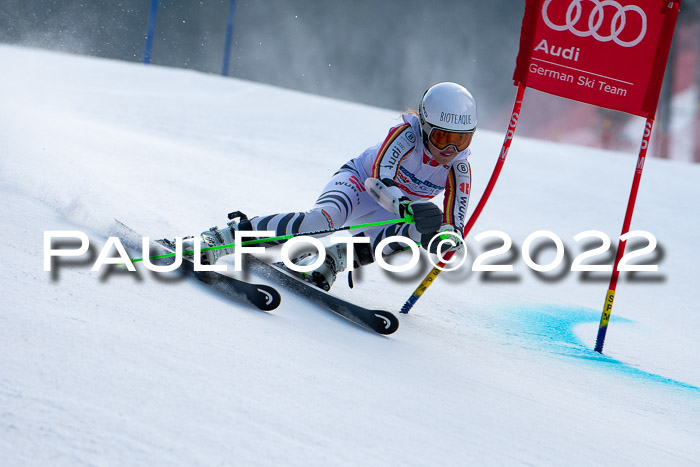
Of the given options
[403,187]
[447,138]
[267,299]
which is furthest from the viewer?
[403,187]

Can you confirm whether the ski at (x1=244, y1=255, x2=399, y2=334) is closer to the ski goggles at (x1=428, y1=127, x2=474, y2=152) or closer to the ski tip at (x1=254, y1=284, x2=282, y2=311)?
the ski tip at (x1=254, y1=284, x2=282, y2=311)

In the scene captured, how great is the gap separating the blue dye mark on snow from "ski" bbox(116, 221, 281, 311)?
5.16 ft

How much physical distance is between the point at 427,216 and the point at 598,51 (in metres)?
1.42

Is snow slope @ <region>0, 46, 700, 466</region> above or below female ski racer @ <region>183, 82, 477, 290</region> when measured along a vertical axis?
below

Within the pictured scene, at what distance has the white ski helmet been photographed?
326 centimetres

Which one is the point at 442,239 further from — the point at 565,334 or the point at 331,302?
the point at 565,334

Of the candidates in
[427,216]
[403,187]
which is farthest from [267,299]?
[403,187]

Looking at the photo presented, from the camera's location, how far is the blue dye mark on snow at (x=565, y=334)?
3414 mm

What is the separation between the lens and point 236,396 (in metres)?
1.65

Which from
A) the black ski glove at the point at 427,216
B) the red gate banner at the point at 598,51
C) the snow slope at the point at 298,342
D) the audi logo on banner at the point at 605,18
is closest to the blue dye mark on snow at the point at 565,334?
the snow slope at the point at 298,342

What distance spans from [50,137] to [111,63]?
19.7 ft

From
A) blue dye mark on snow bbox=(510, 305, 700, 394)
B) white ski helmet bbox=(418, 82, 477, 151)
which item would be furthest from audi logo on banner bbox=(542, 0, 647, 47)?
blue dye mark on snow bbox=(510, 305, 700, 394)

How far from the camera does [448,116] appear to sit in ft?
10.7

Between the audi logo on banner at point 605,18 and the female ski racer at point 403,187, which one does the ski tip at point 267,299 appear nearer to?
the female ski racer at point 403,187
